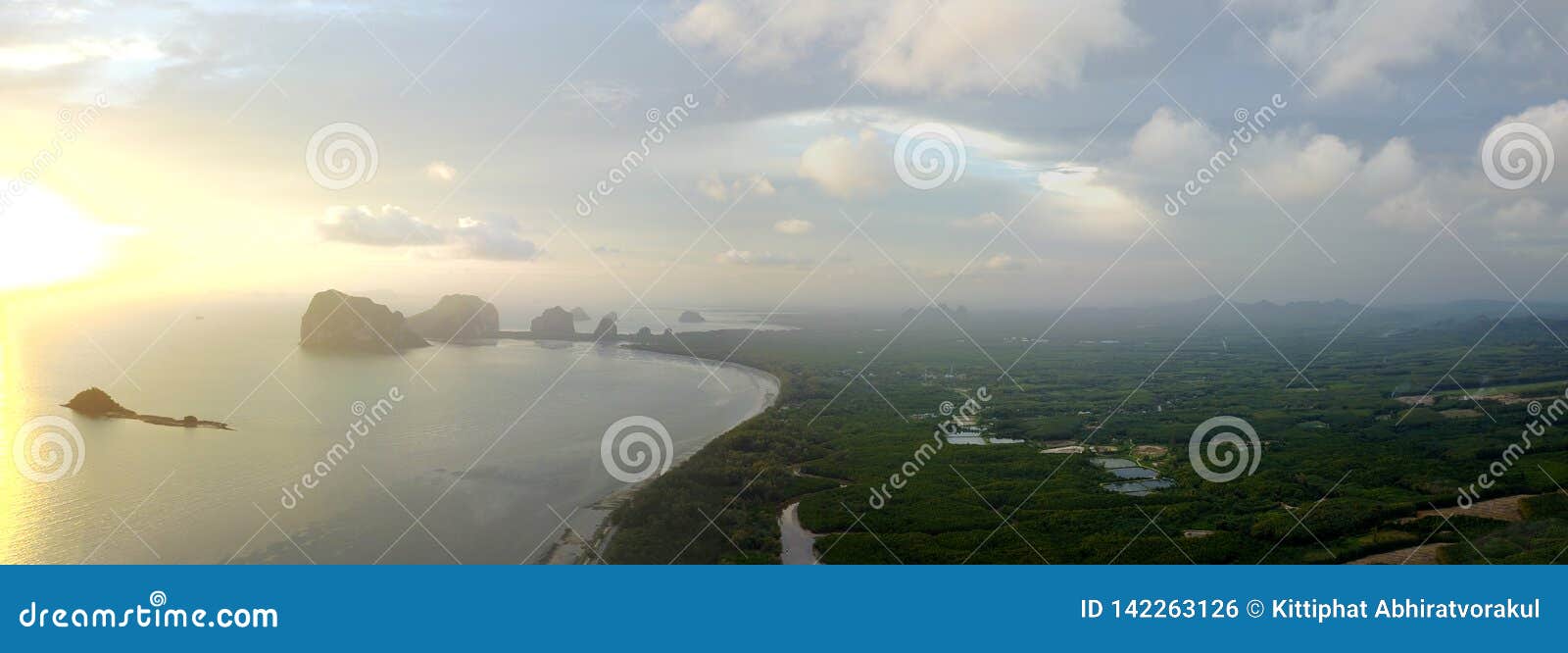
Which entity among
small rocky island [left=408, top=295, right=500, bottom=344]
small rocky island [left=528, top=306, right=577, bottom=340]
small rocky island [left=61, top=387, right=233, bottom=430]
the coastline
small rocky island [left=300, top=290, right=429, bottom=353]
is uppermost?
small rocky island [left=528, top=306, right=577, bottom=340]

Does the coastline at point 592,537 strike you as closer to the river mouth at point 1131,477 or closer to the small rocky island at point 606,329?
the river mouth at point 1131,477

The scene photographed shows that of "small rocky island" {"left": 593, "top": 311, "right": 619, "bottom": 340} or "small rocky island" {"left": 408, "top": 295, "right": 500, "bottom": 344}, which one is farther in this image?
"small rocky island" {"left": 593, "top": 311, "right": 619, "bottom": 340}

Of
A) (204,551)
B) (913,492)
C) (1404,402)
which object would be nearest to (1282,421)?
(1404,402)

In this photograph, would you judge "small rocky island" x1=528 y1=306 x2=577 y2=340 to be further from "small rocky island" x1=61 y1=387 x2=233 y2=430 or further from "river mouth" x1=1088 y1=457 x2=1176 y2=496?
"river mouth" x1=1088 y1=457 x2=1176 y2=496

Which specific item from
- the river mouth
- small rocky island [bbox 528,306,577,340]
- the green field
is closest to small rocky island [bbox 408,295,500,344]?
small rocky island [bbox 528,306,577,340]

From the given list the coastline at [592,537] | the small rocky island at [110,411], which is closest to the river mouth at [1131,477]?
the coastline at [592,537]

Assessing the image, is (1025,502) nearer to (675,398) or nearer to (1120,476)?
(1120,476)
